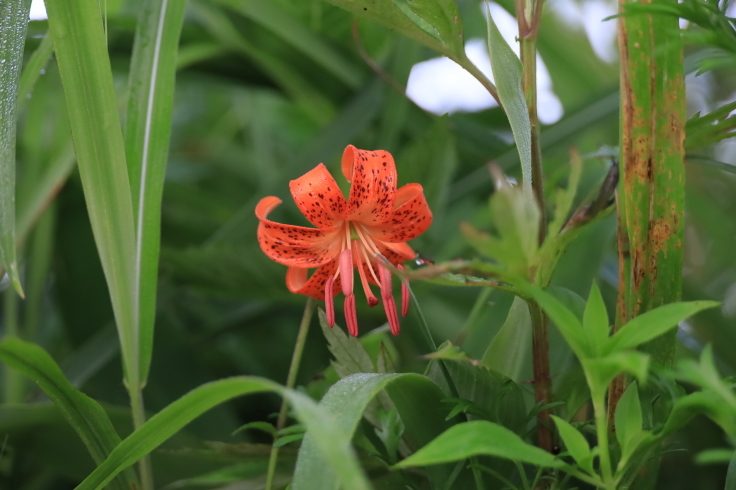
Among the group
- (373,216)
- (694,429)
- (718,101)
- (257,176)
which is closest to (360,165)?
(373,216)

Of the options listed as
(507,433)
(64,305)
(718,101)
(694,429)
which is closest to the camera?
(507,433)

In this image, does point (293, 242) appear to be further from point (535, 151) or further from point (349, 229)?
point (535, 151)

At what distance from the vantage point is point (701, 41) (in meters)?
0.28

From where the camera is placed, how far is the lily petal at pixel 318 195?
1.32ft

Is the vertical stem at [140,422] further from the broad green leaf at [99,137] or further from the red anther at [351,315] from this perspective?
the red anther at [351,315]

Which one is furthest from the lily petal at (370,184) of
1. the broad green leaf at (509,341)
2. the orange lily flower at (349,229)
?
the broad green leaf at (509,341)

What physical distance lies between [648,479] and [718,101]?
1022 mm

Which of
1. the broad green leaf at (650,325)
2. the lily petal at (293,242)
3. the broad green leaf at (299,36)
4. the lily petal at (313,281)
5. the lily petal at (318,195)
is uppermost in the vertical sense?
the broad green leaf at (299,36)

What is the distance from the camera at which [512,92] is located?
0.34 meters

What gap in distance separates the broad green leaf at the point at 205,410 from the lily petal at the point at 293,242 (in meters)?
0.14

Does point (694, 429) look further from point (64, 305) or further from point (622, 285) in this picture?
point (64, 305)

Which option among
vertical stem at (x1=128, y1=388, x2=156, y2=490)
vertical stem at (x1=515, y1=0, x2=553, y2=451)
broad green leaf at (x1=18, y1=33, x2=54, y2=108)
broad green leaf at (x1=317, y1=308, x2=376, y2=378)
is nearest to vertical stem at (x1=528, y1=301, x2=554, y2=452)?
vertical stem at (x1=515, y1=0, x2=553, y2=451)

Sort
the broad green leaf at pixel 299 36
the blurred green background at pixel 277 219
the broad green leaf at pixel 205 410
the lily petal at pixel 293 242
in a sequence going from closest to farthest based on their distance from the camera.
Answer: the broad green leaf at pixel 205 410
the lily petal at pixel 293 242
the blurred green background at pixel 277 219
the broad green leaf at pixel 299 36

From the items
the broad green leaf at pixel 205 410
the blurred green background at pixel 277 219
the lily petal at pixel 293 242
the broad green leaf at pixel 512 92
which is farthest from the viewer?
the blurred green background at pixel 277 219
